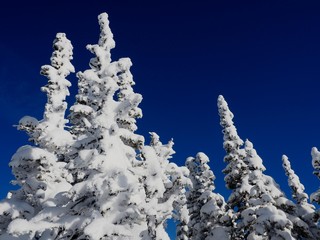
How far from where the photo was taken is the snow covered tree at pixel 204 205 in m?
34.2

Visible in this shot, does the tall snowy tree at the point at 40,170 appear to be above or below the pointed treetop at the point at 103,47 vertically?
below

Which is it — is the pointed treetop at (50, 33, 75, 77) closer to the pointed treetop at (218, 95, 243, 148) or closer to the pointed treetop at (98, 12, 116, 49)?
the pointed treetop at (98, 12, 116, 49)

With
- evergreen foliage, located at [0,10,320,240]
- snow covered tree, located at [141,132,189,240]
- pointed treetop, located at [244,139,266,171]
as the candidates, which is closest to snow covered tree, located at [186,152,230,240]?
evergreen foliage, located at [0,10,320,240]

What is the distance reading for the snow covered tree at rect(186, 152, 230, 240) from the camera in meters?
34.2

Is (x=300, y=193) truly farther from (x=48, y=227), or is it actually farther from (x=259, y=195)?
(x=48, y=227)

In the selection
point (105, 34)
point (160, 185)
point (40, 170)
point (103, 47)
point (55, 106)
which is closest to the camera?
point (160, 185)

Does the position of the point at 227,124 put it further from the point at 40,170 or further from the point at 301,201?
the point at 40,170

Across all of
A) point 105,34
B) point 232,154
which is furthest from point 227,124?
point 105,34

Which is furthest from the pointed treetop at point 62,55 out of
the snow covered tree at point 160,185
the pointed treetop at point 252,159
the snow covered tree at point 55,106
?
the pointed treetop at point 252,159

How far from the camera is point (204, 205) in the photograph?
35500mm

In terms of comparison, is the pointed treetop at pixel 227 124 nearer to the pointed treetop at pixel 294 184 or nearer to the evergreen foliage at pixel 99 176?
the evergreen foliage at pixel 99 176

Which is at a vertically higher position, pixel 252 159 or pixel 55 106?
pixel 252 159

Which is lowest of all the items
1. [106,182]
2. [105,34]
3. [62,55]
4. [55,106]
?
[106,182]

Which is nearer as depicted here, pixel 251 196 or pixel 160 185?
pixel 160 185
